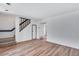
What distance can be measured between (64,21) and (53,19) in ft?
4.45

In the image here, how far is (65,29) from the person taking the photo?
593 cm

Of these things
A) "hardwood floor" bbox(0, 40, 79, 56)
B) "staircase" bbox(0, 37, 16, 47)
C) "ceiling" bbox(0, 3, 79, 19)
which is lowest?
"hardwood floor" bbox(0, 40, 79, 56)

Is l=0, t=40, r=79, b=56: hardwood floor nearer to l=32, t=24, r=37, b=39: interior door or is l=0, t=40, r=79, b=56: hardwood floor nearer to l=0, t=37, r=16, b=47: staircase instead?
l=0, t=37, r=16, b=47: staircase

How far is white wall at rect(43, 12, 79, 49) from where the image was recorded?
5285mm

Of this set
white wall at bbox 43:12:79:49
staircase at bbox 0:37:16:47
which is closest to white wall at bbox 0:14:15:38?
staircase at bbox 0:37:16:47

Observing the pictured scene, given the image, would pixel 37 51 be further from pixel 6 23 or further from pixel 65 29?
pixel 6 23

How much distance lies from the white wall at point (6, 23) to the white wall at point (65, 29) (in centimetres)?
334

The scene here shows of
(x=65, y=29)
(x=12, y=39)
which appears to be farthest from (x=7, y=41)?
(x=65, y=29)

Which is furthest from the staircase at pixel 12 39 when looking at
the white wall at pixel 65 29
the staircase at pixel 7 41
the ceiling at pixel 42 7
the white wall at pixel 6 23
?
the white wall at pixel 65 29

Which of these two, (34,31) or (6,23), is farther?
(34,31)

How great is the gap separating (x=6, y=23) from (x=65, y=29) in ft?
14.8

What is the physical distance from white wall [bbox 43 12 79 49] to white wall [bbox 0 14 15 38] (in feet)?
10.9

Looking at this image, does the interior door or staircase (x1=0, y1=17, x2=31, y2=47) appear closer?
staircase (x1=0, y1=17, x2=31, y2=47)

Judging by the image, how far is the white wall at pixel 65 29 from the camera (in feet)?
17.3
